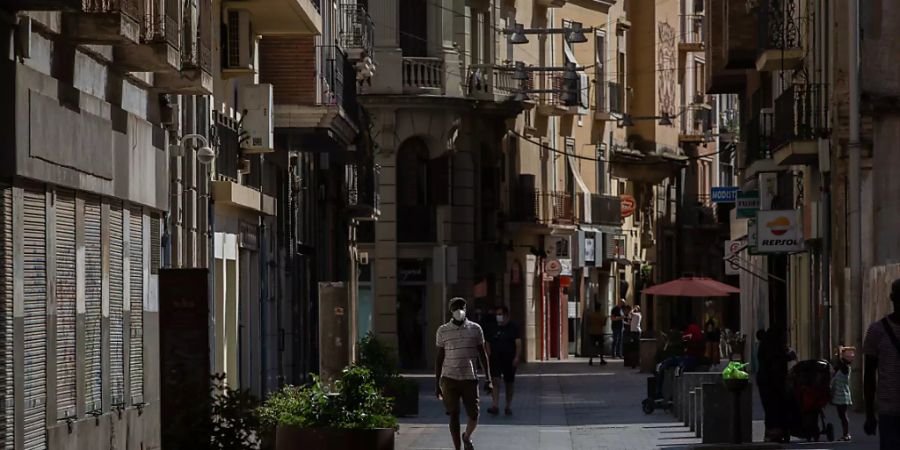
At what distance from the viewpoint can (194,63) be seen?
80.8ft

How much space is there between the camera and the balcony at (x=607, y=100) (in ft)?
251

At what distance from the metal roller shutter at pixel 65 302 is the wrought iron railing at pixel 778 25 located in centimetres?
2413

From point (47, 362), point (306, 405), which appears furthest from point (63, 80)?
point (306, 405)

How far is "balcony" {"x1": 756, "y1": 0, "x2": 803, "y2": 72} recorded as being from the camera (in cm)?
4312

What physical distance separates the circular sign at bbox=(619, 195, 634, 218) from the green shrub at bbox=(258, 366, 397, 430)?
202 ft

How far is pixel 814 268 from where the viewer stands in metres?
43.3

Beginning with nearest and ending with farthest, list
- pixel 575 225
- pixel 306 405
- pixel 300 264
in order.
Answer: pixel 306 405 < pixel 300 264 < pixel 575 225

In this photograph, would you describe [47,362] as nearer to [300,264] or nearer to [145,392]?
[145,392]

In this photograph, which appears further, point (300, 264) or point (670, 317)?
point (670, 317)

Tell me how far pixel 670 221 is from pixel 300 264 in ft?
165

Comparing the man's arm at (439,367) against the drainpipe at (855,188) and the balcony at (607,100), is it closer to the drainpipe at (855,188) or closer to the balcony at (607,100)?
the drainpipe at (855,188)

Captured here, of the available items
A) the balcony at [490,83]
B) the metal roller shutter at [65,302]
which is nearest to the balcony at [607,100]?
the balcony at [490,83]

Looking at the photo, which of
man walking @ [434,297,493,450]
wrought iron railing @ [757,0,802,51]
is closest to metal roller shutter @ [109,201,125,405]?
man walking @ [434,297,493,450]

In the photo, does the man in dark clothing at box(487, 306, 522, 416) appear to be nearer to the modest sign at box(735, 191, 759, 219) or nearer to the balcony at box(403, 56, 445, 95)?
the modest sign at box(735, 191, 759, 219)
